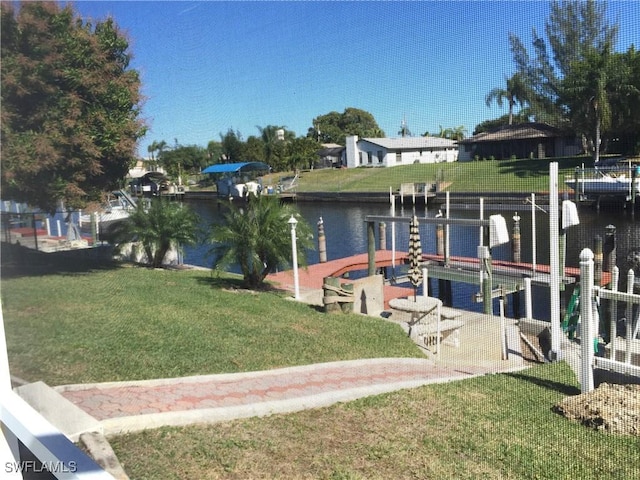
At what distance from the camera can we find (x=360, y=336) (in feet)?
9.70

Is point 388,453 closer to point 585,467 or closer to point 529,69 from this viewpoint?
point 585,467

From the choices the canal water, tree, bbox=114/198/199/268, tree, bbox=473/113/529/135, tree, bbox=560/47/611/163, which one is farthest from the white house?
tree, bbox=114/198/199/268

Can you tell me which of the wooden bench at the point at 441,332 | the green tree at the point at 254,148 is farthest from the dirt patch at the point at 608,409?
the green tree at the point at 254,148

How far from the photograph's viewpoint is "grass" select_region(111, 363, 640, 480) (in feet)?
4.15

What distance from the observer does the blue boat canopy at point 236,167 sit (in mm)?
2717

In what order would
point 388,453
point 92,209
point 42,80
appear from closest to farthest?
point 388,453 < point 42,80 < point 92,209

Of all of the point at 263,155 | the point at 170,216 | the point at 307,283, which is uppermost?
the point at 263,155

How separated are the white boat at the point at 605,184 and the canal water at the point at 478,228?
0.19ft

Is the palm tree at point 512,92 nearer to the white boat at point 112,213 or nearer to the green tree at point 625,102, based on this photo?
the green tree at point 625,102

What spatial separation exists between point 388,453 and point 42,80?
168 cm

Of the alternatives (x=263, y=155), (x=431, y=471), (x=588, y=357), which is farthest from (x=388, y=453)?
(x=263, y=155)

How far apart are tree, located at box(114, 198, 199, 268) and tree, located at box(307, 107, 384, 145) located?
2.18 metres

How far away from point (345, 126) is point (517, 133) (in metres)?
0.60

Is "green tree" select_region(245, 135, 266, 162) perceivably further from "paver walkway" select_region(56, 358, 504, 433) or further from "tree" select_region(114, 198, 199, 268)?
"tree" select_region(114, 198, 199, 268)
